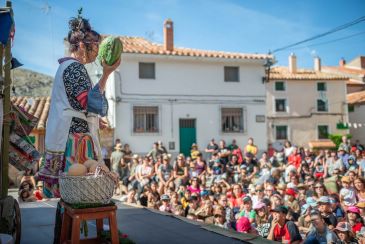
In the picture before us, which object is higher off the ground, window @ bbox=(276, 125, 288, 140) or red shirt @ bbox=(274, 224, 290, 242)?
window @ bbox=(276, 125, 288, 140)

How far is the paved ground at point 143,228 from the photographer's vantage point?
3.33m

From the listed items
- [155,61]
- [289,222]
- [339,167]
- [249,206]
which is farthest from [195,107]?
[289,222]

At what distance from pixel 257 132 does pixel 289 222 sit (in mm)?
11990

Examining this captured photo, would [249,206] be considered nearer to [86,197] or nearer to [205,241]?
[205,241]

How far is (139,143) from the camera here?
15.0 meters

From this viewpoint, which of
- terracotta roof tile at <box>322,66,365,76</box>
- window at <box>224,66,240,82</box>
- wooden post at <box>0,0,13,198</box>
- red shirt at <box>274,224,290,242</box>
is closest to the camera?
wooden post at <box>0,0,13,198</box>

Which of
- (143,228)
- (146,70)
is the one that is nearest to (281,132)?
(146,70)

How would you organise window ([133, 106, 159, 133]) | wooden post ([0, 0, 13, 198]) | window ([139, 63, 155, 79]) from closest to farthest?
1. wooden post ([0, 0, 13, 198])
2. window ([133, 106, 159, 133])
3. window ([139, 63, 155, 79])

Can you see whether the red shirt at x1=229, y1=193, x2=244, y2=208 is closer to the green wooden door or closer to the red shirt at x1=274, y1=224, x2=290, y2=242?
the red shirt at x1=274, y1=224, x2=290, y2=242

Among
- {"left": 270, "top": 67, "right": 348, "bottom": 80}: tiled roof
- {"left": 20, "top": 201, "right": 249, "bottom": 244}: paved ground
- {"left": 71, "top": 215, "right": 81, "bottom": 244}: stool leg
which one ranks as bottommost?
{"left": 20, "top": 201, "right": 249, "bottom": 244}: paved ground

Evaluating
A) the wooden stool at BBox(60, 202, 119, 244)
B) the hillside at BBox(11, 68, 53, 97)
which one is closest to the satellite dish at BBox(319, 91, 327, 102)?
the wooden stool at BBox(60, 202, 119, 244)

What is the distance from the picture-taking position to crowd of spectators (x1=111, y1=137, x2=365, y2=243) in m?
4.96

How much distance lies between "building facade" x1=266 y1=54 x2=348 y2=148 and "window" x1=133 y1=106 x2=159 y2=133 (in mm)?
13527

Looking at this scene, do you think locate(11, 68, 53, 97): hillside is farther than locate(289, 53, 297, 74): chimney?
Yes
